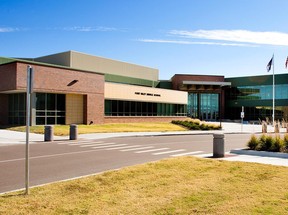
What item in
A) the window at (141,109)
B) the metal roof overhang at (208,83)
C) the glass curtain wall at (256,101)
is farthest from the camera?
the glass curtain wall at (256,101)

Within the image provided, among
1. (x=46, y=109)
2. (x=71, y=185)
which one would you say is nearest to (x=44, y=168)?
(x=71, y=185)

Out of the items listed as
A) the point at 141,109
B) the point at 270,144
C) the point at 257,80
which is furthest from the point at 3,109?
the point at 257,80

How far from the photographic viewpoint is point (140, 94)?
45062 millimetres

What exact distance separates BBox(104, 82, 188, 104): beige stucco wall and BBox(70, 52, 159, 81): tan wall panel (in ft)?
31.6

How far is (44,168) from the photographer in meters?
10.8

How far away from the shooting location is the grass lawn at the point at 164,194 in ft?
19.3

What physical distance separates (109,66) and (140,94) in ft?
39.0

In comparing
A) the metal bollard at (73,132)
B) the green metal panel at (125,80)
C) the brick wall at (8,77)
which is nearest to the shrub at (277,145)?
the metal bollard at (73,132)

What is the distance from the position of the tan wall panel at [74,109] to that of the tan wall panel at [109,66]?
40.8 ft

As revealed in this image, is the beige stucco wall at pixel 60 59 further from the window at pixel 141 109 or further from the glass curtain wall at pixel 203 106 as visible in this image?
the glass curtain wall at pixel 203 106

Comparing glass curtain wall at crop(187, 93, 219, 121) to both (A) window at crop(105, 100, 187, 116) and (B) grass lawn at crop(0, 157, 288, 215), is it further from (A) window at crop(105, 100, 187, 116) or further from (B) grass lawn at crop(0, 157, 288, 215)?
(B) grass lawn at crop(0, 157, 288, 215)

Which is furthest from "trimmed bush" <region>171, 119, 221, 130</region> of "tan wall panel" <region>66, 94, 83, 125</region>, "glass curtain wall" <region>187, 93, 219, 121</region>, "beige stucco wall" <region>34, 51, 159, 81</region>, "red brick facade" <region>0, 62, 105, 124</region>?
"glass curtain wall" <region>187, 93, 219, 121</region>

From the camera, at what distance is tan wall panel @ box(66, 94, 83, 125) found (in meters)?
34.3

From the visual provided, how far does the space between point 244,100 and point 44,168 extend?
64.0 metres
